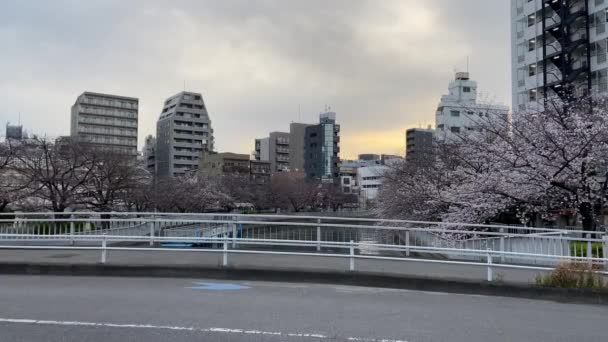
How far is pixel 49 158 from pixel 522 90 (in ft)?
140

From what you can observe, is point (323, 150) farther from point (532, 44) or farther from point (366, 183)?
point (532, 44)

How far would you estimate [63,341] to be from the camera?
4.94m

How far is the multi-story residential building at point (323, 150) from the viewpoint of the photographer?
393 feet

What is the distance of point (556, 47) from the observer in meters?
46.2

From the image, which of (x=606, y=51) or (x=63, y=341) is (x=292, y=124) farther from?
(x=63, y=341)

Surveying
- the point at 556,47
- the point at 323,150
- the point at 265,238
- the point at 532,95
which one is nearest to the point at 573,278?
the point at 265,238

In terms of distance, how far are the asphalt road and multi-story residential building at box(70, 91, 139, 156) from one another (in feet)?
330

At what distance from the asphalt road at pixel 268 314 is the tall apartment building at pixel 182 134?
317ft

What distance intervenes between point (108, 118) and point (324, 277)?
4212 inches

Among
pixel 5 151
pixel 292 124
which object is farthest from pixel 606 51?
pixel 292 124

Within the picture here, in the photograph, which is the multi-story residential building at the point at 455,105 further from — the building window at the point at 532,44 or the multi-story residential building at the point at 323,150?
the multi-story residential building at the point at 323,150

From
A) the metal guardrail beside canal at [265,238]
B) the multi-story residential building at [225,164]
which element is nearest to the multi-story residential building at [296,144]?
the multi-story residential building at [225,164]

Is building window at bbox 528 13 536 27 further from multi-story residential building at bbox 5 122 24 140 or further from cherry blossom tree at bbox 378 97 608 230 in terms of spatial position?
multi-story residential building at bbox 5 122 24 140

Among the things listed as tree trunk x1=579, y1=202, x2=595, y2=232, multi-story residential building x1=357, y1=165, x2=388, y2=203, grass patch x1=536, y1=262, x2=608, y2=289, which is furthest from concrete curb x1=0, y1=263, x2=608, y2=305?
multi-story residential building x1=357, y1=165, x2=388, y2=203
